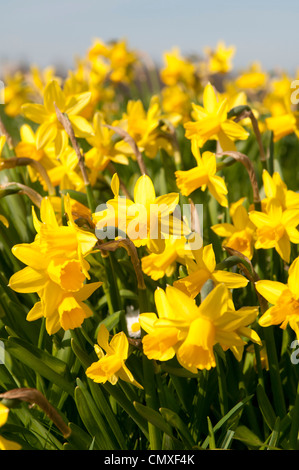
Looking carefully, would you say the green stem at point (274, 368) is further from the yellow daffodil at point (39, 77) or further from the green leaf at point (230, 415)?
the yellow daffodil at point (39, 77)

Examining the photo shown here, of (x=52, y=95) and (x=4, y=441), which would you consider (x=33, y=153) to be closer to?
(x=52, y=95)

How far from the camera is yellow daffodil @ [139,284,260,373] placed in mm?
1163

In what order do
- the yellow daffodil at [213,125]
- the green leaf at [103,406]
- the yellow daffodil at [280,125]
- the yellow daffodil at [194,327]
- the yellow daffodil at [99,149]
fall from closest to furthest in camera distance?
the yellow daffodil at [194,327], the green leaf at [103,406], the yellow daffodil at [213,125], the yellow daffodil at [99,149], the yellow daffodil at [280,125]

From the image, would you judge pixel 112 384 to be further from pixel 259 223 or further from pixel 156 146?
pixel 156 146

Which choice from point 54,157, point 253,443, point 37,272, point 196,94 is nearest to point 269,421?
point 253,443

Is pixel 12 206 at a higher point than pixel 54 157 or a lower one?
lower

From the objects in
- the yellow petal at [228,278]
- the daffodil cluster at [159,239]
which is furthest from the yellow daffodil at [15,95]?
the yellow petal at [228,278]

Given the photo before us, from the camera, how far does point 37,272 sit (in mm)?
1321

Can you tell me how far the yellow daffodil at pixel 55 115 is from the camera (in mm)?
1905

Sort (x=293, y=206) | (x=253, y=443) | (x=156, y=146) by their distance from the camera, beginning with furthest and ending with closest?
(x=156, y=146)
(x=293, y=206)
(x=253, y=443)

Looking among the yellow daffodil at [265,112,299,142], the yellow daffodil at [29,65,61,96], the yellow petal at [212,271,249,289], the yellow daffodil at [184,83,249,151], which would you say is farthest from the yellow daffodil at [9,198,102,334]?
the yellow daffodil at [29,65,61,96]

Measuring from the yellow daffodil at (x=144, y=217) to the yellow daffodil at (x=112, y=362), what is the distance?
0.25 metres

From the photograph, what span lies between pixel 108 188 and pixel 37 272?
809 mm
